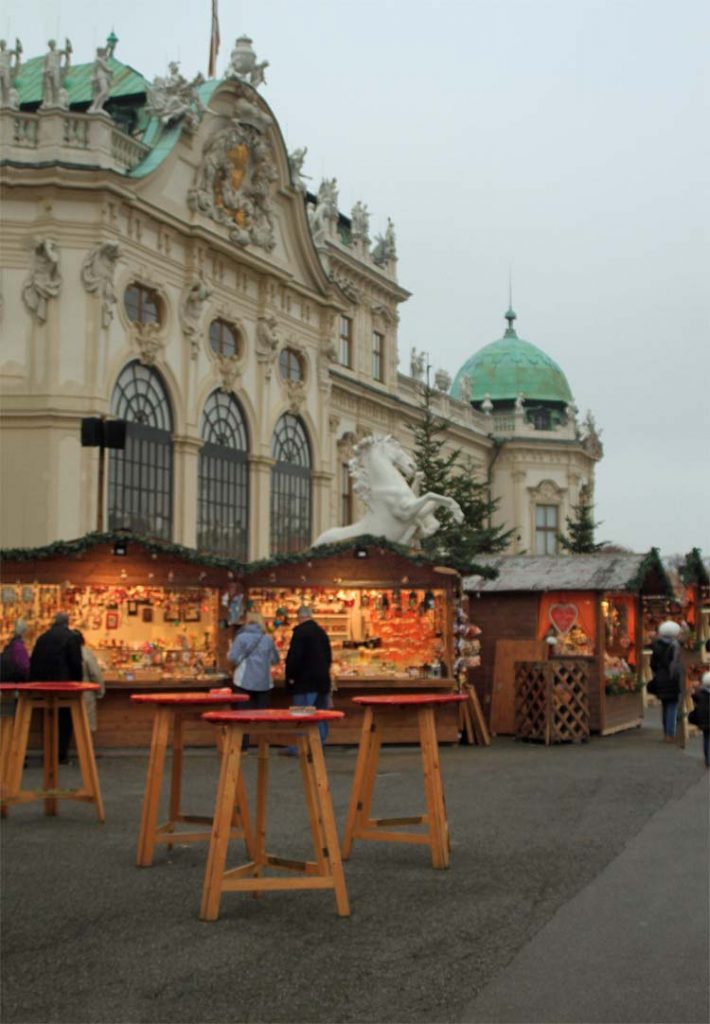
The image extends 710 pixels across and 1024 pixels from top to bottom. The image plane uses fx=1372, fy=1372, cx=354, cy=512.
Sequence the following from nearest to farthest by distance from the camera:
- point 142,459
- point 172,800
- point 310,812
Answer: point 310,812
point 172,800
point 142,459

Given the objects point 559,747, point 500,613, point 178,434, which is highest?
point 178,434

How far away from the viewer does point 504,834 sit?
10648mm

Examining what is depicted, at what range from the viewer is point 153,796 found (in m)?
9.39

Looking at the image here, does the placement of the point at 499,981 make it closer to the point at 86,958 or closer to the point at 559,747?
the point at 86,958

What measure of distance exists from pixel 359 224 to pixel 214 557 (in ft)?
98.1

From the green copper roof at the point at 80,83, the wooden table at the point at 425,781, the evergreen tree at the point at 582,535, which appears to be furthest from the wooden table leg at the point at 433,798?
the evergreen tree at the point at 582,535

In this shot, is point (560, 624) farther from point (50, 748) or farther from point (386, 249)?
point (386, 249)

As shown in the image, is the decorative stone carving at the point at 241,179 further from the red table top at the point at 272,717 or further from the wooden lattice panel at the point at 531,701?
the red table top at the point at 272,717

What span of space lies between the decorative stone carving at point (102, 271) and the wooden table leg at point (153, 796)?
69.7ft

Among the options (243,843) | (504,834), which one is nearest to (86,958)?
(243,843)

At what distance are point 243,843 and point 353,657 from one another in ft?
32.7

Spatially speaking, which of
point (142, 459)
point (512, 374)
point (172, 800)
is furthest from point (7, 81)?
point (512, 374)

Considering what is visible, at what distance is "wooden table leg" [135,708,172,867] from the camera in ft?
30.3

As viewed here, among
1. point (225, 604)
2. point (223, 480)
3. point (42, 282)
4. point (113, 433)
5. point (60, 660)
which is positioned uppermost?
point (42, 282)
